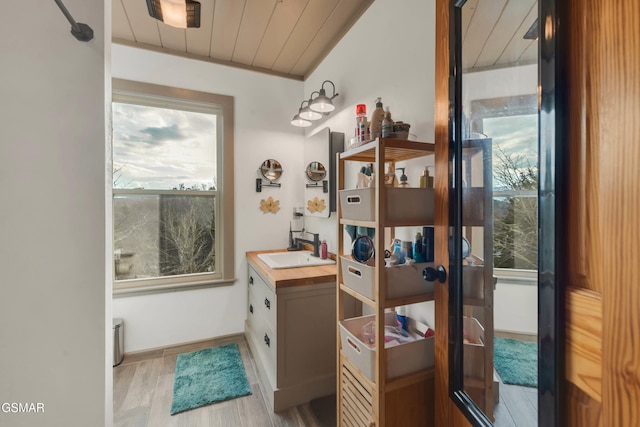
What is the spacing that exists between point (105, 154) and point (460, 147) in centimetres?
127

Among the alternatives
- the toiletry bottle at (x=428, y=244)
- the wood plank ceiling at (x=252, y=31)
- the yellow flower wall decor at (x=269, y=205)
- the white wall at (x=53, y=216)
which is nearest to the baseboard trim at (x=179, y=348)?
the yellow flower wall decor at (x=269, y=205)

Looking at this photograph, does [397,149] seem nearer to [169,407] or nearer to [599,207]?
[599,207]

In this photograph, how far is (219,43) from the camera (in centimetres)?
224

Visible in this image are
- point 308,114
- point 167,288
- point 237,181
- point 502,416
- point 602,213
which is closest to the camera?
point 602,213

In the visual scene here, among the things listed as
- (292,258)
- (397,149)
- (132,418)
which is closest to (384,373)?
(397,149)

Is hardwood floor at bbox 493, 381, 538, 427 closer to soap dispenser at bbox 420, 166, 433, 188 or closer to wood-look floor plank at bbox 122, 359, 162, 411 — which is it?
soap dispenser at bbox 420, 166, 433, 188

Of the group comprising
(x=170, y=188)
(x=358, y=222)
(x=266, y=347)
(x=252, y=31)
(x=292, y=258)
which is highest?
(x=252, y=31)

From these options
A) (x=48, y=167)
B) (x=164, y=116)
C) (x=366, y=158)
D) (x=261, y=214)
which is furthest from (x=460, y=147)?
(x=164, y=116)

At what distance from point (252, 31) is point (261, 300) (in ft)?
7.08

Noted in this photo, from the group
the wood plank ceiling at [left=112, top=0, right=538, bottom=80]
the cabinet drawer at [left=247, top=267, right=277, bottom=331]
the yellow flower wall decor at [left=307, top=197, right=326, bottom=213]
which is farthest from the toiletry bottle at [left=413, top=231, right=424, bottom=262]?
the wood plank ceiling at [left=112, top=0, right=538, bottom=80]

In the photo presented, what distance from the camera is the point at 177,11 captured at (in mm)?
1674

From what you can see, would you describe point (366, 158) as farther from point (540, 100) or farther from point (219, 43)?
point (219, 43)

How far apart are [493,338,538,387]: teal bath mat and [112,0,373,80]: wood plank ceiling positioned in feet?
6.60

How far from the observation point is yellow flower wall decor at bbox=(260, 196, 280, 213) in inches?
105
